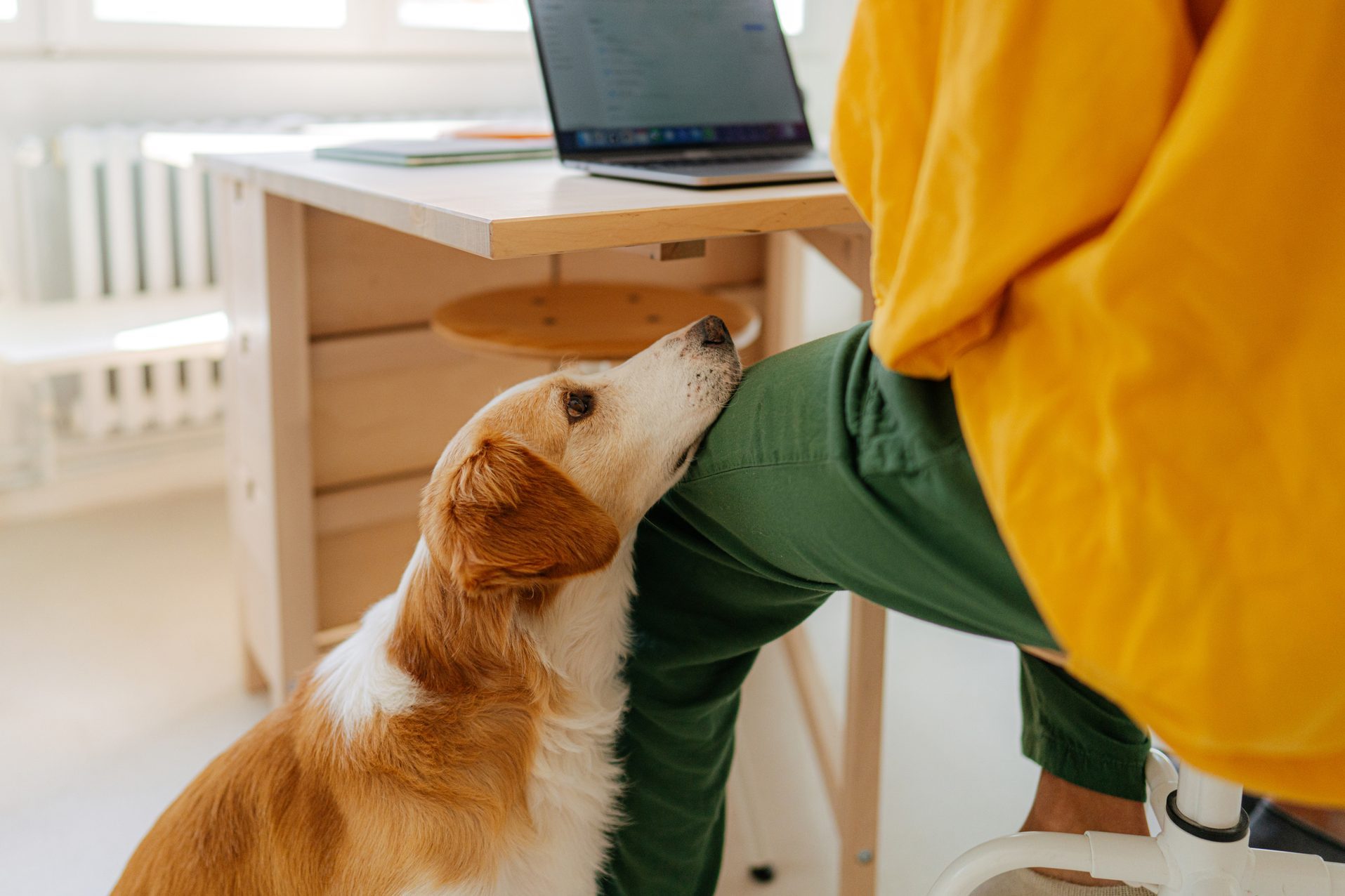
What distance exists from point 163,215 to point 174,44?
1.30 feet

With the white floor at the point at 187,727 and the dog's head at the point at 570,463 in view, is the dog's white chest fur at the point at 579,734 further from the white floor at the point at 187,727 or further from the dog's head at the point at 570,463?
the white floor at the point at 187,727

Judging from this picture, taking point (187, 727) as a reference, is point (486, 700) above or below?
above

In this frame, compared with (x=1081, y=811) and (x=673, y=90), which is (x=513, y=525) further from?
(x=673, y=90)

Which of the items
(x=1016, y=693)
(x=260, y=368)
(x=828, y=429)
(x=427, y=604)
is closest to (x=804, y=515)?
(x=828, y=429)

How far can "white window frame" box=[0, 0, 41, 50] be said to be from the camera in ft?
7.58

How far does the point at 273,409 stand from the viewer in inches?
53.9

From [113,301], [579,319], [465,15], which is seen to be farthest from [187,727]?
[465,15]

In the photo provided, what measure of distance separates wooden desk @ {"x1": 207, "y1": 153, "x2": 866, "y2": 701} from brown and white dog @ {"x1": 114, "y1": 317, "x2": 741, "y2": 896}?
0.92 ft

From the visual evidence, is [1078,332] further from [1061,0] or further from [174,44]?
[174,44]

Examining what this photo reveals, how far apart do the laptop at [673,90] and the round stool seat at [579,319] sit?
0.20 metres

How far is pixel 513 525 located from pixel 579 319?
2.05ft

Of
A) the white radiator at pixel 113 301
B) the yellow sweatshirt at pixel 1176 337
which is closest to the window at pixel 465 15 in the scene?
the white radiator at pixel 113 301

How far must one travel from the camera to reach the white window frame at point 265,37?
2.36 meters

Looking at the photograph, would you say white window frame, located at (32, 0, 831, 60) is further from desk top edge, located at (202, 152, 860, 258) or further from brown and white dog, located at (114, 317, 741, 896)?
brown and white dog, located at (114, 317, 741, 896)
